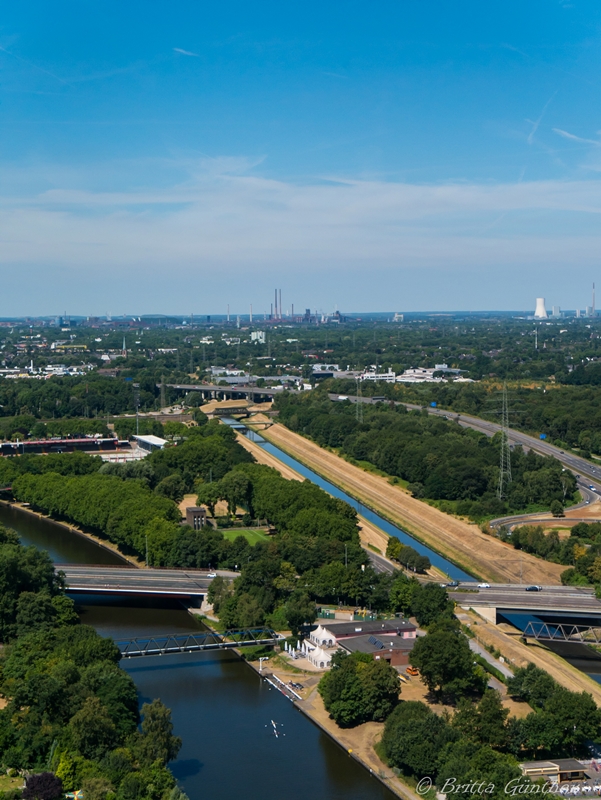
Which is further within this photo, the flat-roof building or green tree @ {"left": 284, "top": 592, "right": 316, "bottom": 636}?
the flat-roof building

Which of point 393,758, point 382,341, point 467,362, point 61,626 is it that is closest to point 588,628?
point 393,758

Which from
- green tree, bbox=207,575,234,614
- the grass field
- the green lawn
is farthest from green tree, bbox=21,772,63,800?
the green lawn

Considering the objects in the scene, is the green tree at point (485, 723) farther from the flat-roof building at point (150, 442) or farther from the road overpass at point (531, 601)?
the flat-roof building at point (150, 442)

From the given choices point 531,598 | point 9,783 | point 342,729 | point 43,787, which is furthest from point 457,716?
point 531,598

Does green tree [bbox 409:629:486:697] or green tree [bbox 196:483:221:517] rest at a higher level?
green tree [bbox 196:483:221:517]

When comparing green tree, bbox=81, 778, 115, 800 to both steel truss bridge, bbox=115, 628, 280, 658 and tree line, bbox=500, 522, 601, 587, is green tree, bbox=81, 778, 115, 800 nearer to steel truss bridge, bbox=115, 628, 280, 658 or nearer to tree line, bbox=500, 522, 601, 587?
steel truss bridge, bbox=115, 628, 280, 658

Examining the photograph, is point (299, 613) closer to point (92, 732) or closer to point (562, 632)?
point (562, 632)

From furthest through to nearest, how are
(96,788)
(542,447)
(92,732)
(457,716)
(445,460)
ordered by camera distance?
(542,447), (445,460), (457,716), (92,732), (96,788)

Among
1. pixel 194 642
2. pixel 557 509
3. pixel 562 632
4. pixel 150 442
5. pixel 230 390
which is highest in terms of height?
pixel 230 390
